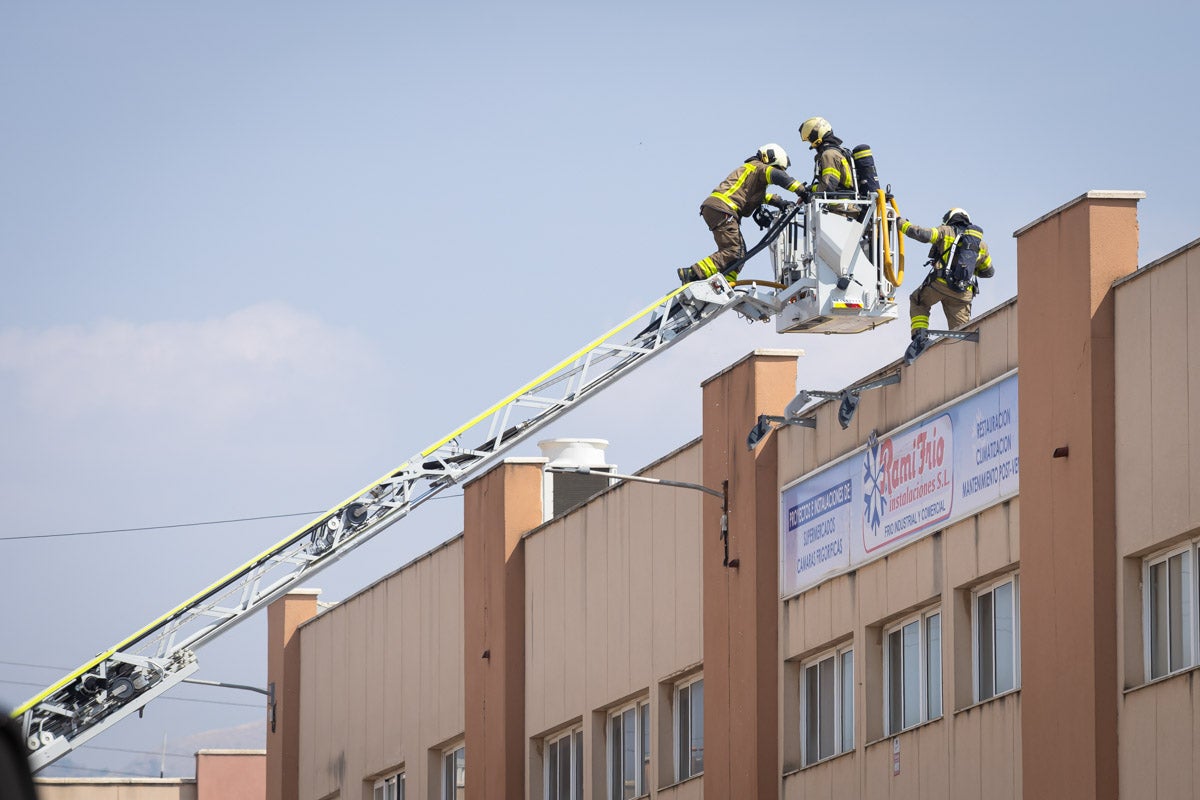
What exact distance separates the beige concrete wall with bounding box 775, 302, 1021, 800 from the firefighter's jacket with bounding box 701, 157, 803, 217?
304 centimetres

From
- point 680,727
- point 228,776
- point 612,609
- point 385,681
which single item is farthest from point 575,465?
point 228,776

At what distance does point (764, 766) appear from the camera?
70.5 ft

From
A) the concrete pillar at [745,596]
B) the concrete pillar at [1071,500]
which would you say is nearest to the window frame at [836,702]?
the concrete pillar at [745,596]

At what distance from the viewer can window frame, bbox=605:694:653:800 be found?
24531 millimetres

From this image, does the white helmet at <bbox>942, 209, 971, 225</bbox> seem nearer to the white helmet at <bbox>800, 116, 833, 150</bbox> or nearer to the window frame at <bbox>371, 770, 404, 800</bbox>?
the white helmet at <bbox>800, 116, 833, 150</bbox>

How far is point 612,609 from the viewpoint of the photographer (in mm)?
25109

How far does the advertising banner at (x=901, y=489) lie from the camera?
709 inches

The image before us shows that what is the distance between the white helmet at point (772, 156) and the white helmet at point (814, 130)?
110cm

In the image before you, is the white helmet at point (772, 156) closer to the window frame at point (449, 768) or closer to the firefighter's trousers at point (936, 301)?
the firefighter's trousers at point (936, 301)

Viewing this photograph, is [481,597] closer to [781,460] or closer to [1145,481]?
[781,460]

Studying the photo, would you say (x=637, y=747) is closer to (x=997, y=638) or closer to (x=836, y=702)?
(x=836, y=702)

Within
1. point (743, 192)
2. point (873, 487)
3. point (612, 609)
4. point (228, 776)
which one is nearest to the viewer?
point (873, 487)

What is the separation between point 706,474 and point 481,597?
6300 millimetres

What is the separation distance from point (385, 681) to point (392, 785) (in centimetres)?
178
